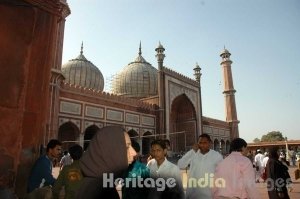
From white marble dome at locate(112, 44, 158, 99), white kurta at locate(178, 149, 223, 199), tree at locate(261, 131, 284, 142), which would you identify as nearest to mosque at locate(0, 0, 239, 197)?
white marble dome at locate(112, 44, 158, 99)

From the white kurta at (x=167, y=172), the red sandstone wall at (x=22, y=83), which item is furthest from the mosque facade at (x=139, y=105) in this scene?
the red sandstone wall at (x=22, y=83)

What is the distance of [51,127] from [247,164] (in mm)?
11635

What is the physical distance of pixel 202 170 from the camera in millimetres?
3055

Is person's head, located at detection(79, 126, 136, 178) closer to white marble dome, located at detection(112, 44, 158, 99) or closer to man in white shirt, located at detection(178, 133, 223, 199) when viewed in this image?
man in white shirt, located at detection(178, 133, 223, 199)

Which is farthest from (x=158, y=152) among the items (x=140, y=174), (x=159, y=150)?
(x=140, y=174)

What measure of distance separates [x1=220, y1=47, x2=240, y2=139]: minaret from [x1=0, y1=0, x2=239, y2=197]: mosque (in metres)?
0.09

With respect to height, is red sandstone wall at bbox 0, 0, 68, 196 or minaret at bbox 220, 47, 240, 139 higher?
minaret at bbox 220, 47, 240, 139

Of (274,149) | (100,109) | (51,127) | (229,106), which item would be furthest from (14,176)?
(229,106)

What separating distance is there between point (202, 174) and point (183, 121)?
20.9 metres

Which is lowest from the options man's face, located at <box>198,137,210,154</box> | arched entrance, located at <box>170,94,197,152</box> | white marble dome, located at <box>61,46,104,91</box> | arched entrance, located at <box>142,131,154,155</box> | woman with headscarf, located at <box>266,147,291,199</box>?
woman with headscarf, located at <box>266,147,291,199</box>

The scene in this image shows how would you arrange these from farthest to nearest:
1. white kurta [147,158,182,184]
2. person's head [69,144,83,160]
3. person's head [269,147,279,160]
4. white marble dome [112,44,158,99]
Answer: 1. white marble dome [112,44,158,99]
2. person's head [269,147,279,160]
3. person's head [69,144,83,160]
4. white kurta [147,158,182,184]

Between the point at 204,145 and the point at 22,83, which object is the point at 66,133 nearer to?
the point at 204,145

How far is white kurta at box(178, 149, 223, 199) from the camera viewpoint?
2885 mm

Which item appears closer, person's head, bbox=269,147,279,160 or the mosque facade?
person's head, bbox=269,147,279,160
